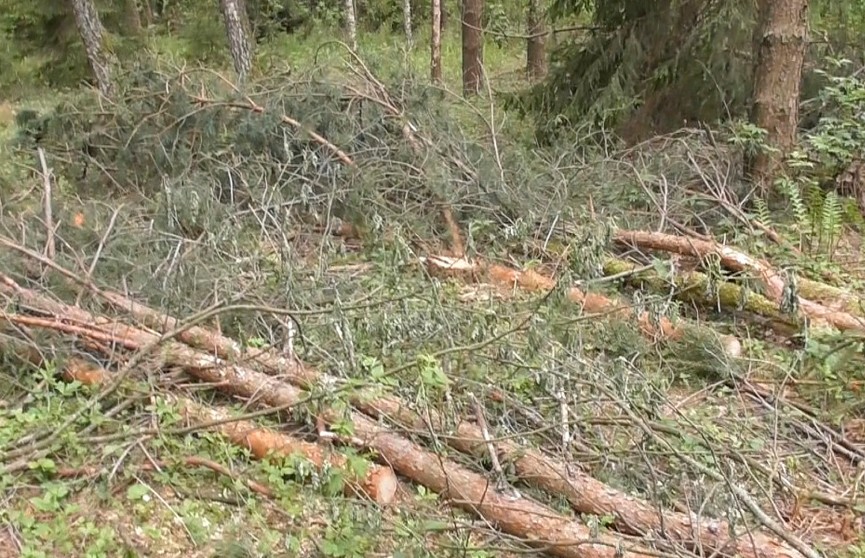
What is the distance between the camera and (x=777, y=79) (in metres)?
6.40

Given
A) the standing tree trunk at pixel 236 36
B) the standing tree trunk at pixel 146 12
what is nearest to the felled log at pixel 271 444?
the standing tree trunk at pixel 236 36

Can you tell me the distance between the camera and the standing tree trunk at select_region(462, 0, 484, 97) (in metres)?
9.80

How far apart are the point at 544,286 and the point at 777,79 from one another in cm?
284

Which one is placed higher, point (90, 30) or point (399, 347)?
point (90, 30)

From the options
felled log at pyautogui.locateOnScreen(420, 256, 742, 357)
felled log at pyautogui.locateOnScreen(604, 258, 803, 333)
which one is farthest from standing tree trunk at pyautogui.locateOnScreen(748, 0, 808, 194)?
felled log at pyautogui.locateOnScreen(420, 256, 742, 357)

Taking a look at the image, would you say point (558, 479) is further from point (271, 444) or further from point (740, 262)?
point (740, 262)

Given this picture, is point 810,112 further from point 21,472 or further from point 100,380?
point 21,472

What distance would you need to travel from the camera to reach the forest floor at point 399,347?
3256 millimetres

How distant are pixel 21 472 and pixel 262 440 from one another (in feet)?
3.19

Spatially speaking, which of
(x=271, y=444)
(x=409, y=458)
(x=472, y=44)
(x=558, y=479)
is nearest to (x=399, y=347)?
(x=409, y=458)

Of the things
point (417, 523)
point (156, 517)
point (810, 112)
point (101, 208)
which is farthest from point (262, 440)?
point (810, 112)

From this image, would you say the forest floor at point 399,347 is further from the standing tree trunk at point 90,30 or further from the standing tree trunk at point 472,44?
the standing tree trunk at point 90,30

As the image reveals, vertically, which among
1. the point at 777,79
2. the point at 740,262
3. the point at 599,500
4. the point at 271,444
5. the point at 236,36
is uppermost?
the point at 236,36

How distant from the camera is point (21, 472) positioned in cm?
334
